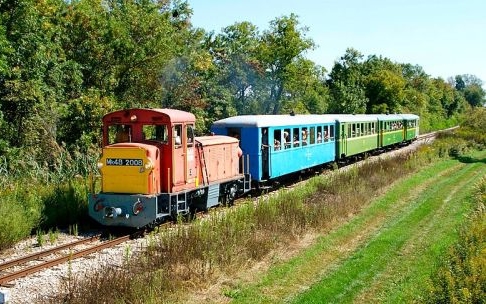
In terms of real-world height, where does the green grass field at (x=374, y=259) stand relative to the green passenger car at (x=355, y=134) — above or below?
below

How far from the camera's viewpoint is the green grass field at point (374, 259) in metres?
9.20

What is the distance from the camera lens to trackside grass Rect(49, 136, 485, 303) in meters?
8.83

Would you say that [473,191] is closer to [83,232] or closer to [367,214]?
[367,214]

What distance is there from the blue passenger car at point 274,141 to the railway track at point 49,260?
289 inches

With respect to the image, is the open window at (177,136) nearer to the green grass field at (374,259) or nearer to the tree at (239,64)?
the green grass field at (374,259)

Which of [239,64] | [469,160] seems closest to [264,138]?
[469,160]

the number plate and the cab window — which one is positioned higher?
the cab window

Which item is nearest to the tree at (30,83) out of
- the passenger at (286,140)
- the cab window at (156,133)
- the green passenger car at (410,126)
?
the cab window at (156,133)

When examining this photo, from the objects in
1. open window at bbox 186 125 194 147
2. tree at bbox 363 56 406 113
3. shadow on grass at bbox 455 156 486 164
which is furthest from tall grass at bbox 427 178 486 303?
tree at bbox 363 56 406 113

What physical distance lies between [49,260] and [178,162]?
4205mm

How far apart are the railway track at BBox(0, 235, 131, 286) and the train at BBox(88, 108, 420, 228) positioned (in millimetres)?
891

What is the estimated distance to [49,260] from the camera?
1119 centimetres

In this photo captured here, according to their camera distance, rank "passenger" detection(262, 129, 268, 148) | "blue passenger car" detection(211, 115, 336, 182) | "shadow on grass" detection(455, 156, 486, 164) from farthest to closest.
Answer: "shadow on grass" detection(455, 156, 486, 164)
"passenger" detection(262, 129, 268, 148)
"blue passenger car" detection(211, 115, 336, 182)

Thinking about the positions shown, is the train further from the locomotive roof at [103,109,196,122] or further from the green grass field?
the green grass field
